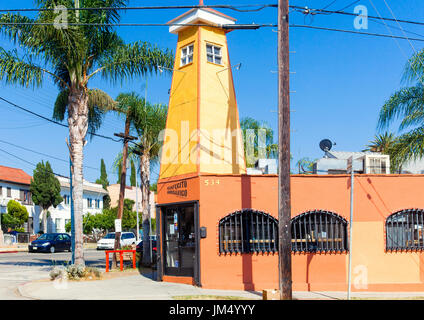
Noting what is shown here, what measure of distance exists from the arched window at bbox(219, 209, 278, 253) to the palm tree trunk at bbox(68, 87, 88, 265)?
6.49 meters

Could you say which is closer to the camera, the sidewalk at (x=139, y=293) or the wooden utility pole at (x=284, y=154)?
the wooden utility pole at (x=284, y=154)

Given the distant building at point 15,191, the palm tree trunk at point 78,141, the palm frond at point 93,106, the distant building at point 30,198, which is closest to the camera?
the palm tree trunk at point 78,141

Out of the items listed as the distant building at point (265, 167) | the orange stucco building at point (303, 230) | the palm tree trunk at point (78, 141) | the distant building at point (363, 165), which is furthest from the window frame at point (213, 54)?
the palm tree trunk at point (78, 141)

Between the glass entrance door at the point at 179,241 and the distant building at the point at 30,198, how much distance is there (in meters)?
35.5

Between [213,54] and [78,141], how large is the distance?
632 centimetres

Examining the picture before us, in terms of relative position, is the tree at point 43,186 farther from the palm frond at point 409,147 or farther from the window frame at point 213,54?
the palm frond at point 409,147

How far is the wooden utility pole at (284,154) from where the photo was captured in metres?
12.0

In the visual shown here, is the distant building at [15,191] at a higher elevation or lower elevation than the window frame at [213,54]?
lower

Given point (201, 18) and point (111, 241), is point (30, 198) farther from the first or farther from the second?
point (201, 18)

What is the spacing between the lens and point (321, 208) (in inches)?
596

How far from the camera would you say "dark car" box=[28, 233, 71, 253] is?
37.1 meters

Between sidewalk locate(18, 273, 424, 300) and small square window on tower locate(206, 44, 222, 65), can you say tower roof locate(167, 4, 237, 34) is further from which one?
sidewalk locate(18, 273, 424, 300)

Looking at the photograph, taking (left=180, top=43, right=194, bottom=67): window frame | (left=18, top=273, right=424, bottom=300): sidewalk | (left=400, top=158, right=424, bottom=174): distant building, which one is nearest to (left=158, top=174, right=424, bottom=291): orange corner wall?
(left=18, top=273, right=424, bottom=300): sidewalk

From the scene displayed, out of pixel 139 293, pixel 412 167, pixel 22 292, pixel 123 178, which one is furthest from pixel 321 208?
pixel 412 167
